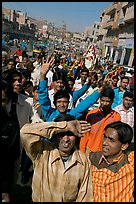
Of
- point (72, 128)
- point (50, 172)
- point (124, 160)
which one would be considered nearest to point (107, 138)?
point (124, 160)

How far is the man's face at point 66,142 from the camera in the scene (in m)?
2.30

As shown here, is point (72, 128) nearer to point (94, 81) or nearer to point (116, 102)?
point (116, 102)

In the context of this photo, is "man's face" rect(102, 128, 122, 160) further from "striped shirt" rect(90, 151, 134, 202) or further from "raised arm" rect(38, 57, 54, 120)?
"raised arm" rect(38, 57, 54, 120)

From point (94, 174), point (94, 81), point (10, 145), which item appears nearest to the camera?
point (94, 174)

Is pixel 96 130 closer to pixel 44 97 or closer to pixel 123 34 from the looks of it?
pixel 44 97

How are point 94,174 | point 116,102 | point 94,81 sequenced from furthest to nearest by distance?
point 94,81 < point 116,102 < point 94,174

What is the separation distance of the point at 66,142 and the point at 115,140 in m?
0.47

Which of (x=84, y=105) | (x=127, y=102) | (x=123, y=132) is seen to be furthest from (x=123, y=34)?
(x=123, y=132)

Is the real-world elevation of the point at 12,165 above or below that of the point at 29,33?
below

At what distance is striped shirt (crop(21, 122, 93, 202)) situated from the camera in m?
2.22

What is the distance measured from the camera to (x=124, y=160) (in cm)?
247

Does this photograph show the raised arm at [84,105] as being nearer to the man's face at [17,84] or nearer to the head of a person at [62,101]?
the head of a person at [62,101]

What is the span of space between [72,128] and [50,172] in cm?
38

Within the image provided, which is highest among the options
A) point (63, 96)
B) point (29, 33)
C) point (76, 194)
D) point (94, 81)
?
point (29, 33)
